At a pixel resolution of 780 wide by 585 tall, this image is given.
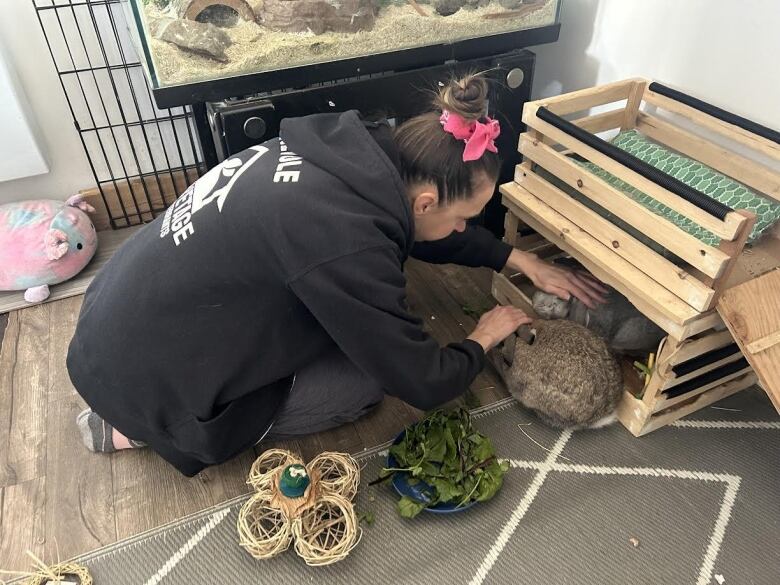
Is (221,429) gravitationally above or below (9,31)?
below

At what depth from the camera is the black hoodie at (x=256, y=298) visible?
2.68 feet

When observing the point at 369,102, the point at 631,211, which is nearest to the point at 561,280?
the point at 631,211

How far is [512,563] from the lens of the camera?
99 cm

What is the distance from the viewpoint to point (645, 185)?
3.18 feet

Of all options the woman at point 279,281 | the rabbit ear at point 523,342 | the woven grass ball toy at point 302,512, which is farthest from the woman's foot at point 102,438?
the rabbit ear at point 523,342

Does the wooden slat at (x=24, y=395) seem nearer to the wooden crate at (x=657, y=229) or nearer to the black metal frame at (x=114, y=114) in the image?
the black metal frame at (x=114, y=114)

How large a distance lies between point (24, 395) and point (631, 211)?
1287 mm

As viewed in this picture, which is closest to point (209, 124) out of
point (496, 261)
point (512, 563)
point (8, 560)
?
point (496, 261)

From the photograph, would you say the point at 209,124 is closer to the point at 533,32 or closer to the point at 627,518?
the point at 533,32

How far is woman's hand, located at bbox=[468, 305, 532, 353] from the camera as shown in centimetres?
110

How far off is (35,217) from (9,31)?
1.51ft

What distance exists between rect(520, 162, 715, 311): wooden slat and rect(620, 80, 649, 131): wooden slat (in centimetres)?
27

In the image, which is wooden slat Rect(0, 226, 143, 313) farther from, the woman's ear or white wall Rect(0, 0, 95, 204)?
the woman's ear

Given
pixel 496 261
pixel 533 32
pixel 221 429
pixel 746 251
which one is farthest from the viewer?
pixel 533 32
